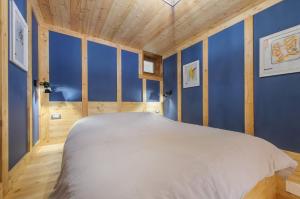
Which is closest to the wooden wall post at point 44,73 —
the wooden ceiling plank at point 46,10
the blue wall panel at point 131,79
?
the wooden ceiling plank at point 46,10

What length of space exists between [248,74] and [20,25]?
3.04 metres

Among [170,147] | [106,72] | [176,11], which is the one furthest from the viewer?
[106,72]

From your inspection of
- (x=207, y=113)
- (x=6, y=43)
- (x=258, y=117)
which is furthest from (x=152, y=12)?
(x=258, y=117)

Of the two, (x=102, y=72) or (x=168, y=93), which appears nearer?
(x=102, y=72)

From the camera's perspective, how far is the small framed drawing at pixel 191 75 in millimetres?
2938

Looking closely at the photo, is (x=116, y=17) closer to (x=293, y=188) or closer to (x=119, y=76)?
(x=119, y=76)

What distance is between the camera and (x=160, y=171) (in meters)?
0.62

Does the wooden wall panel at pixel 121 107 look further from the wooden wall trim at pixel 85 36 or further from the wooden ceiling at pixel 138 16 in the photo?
the wooden ceiling at pixel 138 16

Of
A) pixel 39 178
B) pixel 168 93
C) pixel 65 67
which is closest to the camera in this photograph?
pixel 39 178

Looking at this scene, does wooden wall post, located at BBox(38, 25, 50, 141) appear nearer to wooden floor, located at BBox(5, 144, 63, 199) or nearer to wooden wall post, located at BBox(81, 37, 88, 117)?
wooden floor, located at BBox(5, 144, 63, 199)

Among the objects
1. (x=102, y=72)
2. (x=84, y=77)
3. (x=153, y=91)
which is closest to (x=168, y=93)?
(x=153, y=91)

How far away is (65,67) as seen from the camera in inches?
99.1

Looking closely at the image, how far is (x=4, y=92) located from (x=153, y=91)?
9.48ft

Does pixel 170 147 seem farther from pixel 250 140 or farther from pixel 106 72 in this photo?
pixel 106 72
